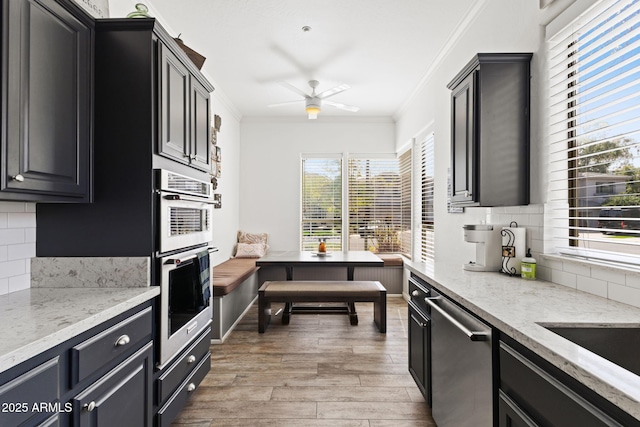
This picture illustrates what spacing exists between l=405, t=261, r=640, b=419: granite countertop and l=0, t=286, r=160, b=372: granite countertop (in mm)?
1472

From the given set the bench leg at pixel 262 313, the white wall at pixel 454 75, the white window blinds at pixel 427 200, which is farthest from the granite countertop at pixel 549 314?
the white window blinds at pixel 427 200

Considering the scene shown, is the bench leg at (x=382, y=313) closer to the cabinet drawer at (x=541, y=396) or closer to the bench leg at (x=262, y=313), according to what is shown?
the bench leg at (x=262, y=313)

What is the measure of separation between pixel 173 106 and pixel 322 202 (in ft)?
13.4

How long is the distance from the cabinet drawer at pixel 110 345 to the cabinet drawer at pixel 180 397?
0.46 metres

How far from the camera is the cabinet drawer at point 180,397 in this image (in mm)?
1841

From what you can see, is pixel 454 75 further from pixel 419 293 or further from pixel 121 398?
pixel 121 398

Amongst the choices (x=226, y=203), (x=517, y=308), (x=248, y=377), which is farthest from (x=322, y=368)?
(x=226, y=203)

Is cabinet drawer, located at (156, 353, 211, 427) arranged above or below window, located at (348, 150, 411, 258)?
below

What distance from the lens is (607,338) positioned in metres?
1.18

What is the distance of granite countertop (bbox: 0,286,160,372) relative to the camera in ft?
3.28

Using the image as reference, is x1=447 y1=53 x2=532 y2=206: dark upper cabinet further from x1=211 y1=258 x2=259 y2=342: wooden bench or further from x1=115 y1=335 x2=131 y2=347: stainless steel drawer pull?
x1=211 y1=258 x2=259 y2=342: wooden bench

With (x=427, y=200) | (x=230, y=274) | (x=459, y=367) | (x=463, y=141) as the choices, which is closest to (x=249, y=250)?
(x=230, y=274)

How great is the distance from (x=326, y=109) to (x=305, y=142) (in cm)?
72

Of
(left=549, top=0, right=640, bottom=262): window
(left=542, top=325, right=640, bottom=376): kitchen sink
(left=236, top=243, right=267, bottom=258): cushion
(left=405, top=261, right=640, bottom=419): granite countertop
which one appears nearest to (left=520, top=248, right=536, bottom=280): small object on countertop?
(left=405, top=261, right=640, bottom=419): granite countertop
